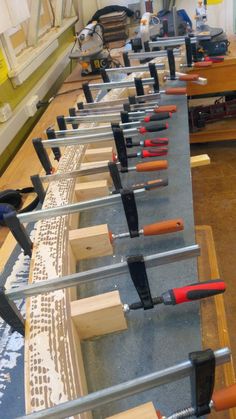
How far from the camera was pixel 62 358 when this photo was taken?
2.04 ft

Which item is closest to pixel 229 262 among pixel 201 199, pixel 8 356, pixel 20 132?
pixel 201 199

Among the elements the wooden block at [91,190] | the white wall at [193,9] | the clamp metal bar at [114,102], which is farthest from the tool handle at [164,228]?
the white wall at [193,9]

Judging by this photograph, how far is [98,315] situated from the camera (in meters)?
0.66

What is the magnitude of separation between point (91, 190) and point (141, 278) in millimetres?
445

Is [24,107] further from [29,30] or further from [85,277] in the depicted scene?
[85,277]

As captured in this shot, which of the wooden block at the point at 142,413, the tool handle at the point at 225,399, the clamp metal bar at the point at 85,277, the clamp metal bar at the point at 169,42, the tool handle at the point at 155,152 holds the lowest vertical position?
the wooden block at the point at 142,413

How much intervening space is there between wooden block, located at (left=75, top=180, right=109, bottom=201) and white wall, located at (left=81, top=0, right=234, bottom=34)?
10.7 ft

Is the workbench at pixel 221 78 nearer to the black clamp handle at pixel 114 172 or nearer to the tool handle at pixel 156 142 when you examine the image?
the tool handle at pixel 156 142

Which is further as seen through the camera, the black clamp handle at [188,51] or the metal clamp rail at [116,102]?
the black clamp handle at [188,51]

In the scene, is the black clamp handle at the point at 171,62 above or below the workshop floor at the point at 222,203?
above

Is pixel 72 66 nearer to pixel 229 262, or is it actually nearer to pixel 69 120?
pixel 69 120

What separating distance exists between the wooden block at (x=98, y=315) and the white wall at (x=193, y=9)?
3.72 meters

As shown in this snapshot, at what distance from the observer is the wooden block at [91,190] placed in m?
1.05

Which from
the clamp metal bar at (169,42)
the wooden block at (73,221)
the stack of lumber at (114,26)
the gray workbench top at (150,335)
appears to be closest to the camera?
the gray workbench top at (150,335)
